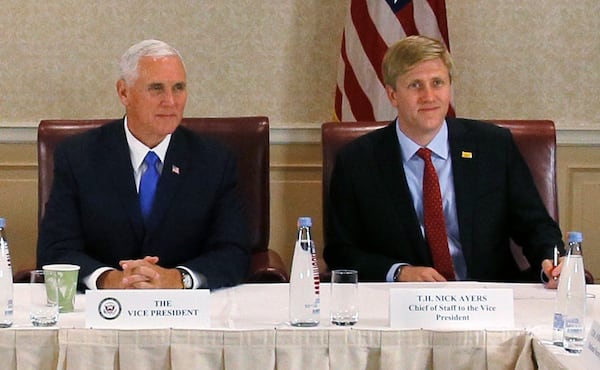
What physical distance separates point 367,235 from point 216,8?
1.43m

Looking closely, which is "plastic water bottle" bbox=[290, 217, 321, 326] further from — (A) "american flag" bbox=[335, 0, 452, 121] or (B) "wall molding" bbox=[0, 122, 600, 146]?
(B) "wall molding" bbox=[0, 122, 600, 146]

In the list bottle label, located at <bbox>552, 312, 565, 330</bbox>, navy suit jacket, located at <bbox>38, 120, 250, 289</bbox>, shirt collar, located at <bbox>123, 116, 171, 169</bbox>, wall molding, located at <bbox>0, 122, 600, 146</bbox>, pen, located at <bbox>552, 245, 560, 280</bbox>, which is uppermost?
wall molding, located at <bbox>0, 122, 600, 146</bbox>

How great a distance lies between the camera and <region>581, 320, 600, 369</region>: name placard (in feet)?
5.85

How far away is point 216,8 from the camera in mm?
4121

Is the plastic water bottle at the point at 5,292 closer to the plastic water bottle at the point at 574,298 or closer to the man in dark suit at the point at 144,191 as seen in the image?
the man in dark suit at the point at 144,191

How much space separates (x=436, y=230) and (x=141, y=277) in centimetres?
95

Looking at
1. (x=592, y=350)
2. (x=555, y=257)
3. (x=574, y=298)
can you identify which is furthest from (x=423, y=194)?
Answer: (x=592, y=350)

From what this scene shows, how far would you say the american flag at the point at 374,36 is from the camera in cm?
393

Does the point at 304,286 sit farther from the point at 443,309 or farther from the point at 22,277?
the point at 22,277

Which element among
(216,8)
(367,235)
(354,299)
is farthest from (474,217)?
(216,8)

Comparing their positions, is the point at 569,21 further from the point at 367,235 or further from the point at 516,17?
the point at 367,235

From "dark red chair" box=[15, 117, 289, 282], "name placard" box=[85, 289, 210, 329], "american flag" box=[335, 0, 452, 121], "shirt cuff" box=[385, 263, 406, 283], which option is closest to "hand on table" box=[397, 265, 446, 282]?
"shirt cuff" box=[385, 263, 406, 283]

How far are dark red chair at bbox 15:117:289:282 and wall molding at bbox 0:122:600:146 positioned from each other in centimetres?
82

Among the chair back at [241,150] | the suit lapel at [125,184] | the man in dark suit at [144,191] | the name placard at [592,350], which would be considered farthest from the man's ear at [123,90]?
the name placard at [592,350]
